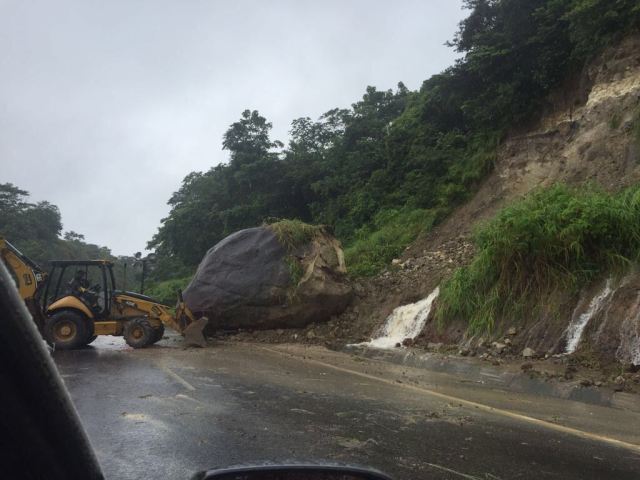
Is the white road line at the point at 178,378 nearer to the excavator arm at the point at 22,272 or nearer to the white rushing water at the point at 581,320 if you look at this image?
the excavator arm at the point at 22,272

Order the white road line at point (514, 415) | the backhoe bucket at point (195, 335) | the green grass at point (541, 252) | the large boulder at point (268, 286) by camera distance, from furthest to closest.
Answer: the large boulder at point (268, 286)
the backhoe bucket at point (195, 335)
the green grass at point (541, 252)
the white road line at point (514, 415)

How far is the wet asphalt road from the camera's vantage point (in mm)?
4523

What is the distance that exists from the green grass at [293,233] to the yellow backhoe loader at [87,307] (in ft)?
11.7

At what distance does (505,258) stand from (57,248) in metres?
47.3

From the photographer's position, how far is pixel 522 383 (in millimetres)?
8961

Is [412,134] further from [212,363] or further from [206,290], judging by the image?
[212,363]

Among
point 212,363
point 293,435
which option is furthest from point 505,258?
point 293,435

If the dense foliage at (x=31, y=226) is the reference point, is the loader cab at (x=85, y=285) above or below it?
below

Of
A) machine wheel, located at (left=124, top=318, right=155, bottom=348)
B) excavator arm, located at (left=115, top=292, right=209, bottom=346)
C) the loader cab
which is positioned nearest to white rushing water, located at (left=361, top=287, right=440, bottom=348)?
excavator arm, located at (left=115, top=292, right=209, bottom=346)

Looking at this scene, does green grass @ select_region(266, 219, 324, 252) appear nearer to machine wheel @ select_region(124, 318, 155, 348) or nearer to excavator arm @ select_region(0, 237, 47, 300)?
machine wheel @ select_region(124, 318, 155, 348)

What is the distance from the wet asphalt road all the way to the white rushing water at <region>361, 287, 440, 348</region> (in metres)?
4.96

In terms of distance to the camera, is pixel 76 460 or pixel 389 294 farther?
pixel 389 294

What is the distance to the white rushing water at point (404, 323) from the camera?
13.9 m

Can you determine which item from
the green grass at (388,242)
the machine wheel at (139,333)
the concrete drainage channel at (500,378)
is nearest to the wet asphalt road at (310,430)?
the concrete drainage channel at (500,378)
